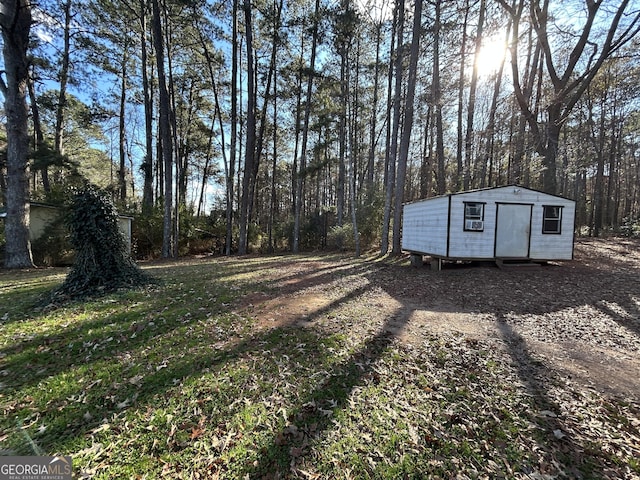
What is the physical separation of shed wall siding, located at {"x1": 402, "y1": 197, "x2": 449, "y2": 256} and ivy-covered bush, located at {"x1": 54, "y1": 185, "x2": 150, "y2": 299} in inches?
353

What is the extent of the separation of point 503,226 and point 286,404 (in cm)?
952

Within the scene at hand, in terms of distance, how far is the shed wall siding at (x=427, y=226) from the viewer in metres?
9.21

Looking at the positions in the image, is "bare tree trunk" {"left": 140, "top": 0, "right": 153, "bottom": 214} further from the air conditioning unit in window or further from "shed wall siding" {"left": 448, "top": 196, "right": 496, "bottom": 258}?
the air conditioning unit in window

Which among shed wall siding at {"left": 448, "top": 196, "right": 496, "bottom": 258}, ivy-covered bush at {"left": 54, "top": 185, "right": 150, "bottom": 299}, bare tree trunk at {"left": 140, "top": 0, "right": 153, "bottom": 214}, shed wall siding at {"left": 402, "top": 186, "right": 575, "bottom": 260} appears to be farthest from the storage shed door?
bare tree trunk at {"left": 140, "top": 0, "right": 153, "bottom": 214}

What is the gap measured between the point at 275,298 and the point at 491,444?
14.4 feet

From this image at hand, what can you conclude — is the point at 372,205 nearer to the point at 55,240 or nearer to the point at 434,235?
the point at 434,235

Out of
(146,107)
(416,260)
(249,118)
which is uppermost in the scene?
(146,107)

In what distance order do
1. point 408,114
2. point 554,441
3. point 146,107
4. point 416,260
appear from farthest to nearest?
point 146,107 < point 408,114 < point 416,260 < point 554,441

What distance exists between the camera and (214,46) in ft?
48.5

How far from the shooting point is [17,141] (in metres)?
8.62

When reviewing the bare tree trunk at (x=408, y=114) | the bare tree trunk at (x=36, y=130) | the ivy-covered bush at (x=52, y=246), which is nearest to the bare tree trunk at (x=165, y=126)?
the ivy-covered bush at (x=52, y=246)

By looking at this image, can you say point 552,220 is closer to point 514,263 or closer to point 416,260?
point 514,263

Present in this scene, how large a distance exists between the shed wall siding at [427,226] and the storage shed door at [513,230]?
183 centimetres

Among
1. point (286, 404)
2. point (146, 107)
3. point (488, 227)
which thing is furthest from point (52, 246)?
point (488, 227)
